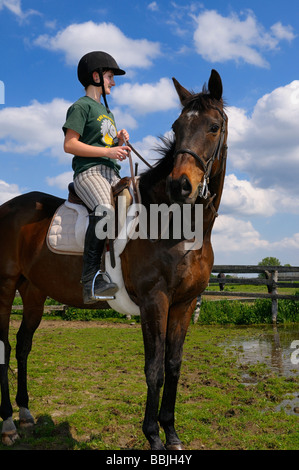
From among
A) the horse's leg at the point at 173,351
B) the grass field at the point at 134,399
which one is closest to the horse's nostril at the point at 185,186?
the horse's leg at the point at 173,351

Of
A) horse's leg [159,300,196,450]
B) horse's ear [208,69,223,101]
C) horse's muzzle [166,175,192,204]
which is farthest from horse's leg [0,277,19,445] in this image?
horse's ear [208,69,223,101]

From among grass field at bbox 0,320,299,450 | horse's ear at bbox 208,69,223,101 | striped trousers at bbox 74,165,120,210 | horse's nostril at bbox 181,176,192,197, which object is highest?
horse's ear at bbox 208,69,223,101

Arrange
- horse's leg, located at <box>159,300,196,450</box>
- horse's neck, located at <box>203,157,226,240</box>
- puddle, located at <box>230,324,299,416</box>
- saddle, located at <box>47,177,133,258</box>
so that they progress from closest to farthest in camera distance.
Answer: horse's neck, located at <box>203,157,226,240</box> → horse's leg, located at <box>159,300,196,450</box> → saddle, located at <box>47,177,133,258</box> → puddle, located at <box>230,324,299,416</box>

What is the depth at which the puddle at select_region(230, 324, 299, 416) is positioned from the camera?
22.0ft

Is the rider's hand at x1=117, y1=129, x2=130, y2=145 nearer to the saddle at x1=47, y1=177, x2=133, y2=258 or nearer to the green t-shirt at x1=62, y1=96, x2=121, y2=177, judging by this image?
the green t-shirt at x1=62, y1=96, x2=121, y2=177

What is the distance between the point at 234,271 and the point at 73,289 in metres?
12.1

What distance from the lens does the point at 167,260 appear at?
11.6 ft

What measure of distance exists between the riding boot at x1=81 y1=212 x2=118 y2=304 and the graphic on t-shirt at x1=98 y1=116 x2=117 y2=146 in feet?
2.84

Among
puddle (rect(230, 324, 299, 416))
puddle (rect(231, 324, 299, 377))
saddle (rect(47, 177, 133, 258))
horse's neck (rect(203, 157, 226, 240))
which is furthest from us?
puddle (rect(231, 324, 299, 377))

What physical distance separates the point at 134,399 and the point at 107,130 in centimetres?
372

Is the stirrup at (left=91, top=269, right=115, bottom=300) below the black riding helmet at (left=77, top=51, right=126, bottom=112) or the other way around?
below

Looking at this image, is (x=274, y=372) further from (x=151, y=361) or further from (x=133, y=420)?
(x=151, y=361)

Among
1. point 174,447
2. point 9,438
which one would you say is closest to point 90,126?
point 174,447

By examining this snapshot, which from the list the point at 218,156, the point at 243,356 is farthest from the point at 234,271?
the point at 218,156
